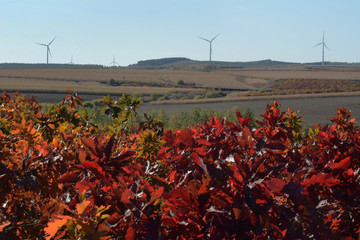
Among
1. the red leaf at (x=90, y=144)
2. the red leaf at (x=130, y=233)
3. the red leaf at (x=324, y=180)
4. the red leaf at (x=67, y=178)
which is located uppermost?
the red leaf at (x=90, y=144)

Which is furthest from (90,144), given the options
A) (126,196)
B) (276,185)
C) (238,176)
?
(276,185)

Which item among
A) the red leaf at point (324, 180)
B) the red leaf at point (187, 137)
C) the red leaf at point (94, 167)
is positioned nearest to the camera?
the red leaf at point (324, 180)

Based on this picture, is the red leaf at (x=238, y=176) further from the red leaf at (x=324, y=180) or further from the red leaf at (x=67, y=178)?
the red leaf at (x=67, y=178)

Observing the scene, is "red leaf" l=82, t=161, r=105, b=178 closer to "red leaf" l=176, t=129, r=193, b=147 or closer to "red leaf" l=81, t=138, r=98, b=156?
"red leaf" l=81, t=138, r=98, b=156

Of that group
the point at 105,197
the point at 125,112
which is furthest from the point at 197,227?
the point at 125,112

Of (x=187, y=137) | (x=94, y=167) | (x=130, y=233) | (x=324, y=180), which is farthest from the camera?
(x=187, y=137)

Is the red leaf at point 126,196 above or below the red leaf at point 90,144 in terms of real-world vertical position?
below

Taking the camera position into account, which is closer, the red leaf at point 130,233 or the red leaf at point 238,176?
the red leaf at point 130,233

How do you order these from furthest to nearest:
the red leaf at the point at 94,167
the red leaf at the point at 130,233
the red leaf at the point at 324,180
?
Answer: the red leaf at the point at 94,167 → the red leaf at the point at 324,180 → the red leaf at the point at 130,233

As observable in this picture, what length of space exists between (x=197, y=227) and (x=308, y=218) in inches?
15.1

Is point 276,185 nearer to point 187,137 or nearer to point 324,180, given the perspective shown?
point 324,180

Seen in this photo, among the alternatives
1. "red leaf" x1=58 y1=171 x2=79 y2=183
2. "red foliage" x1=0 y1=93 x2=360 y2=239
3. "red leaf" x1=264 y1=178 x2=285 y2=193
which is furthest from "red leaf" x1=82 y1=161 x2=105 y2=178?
"red leaf" x1=264 y1=178 x2=285 y2=193

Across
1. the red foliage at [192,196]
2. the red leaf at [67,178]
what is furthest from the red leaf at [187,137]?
the red leaf at [67,178]

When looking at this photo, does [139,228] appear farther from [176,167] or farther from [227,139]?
[227,139]
